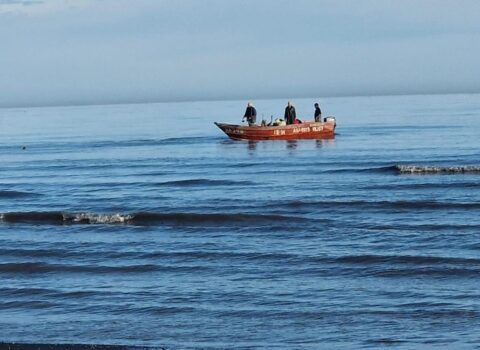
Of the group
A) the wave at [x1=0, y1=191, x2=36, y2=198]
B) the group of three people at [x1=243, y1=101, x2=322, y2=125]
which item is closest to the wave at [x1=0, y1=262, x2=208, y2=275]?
the wave at [x1=0, y1=191, x2=36, y2=198]

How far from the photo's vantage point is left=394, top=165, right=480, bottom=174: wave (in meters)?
28.1

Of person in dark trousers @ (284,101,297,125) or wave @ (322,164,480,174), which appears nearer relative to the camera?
wave @ (322,164,480,174)

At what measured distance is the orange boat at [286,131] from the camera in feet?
137

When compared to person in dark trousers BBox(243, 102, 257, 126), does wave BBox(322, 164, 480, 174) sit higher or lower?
lower

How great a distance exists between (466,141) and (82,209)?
21.4m

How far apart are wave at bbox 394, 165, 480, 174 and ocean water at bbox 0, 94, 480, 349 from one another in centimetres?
4

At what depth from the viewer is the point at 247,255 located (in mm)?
15781

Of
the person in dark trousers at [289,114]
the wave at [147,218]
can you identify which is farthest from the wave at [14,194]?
the person in dark trousers at [289,114]

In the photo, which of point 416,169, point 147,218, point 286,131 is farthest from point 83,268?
point 286,131

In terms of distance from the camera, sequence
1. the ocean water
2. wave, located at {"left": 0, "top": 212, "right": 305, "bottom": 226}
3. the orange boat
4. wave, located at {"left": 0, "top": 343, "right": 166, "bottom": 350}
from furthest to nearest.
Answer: the orange boat, wave, located at {"left": 0, "top": 212, "right": 305, "bottom": 226}, the ocean water, wave, located at {"left": 0, "top": 343, "right": 166, "bottom": 350}

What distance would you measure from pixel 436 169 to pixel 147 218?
438 inches

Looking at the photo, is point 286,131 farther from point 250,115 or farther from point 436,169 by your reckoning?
point 436,169

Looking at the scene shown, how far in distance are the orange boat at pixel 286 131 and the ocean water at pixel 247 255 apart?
8.45 meters

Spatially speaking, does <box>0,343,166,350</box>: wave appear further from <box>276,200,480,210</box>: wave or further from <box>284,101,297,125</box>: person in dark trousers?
<box>284,101,297,125</box>: person in dark trousers
